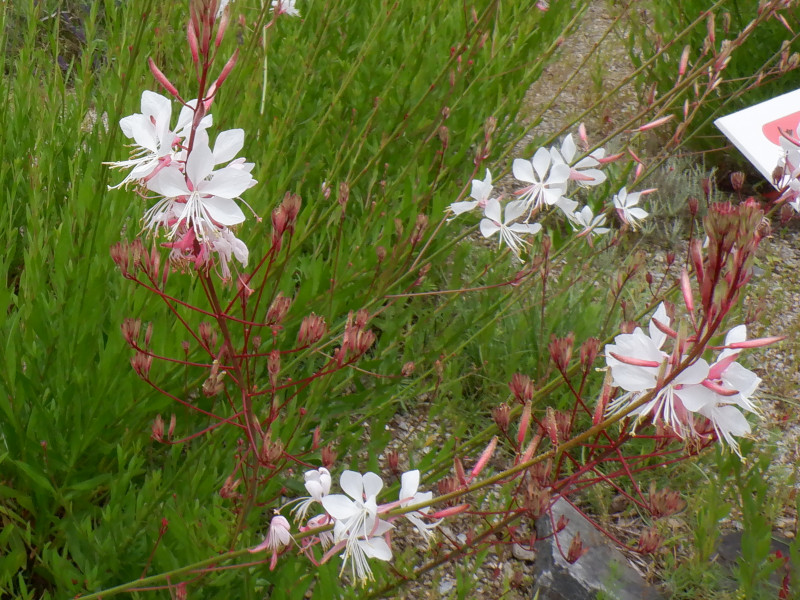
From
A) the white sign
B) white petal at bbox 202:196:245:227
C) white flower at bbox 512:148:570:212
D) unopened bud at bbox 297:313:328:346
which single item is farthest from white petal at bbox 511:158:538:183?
white petal at bbox 202:196:245:227

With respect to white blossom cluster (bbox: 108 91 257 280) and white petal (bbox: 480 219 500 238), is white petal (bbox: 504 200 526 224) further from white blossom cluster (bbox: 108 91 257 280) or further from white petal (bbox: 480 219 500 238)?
white blossom cluster (bbox: 108 91 257 280)

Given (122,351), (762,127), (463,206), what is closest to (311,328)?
(122,351)

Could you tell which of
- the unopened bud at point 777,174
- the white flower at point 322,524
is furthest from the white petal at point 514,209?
the white flower at point 322,524

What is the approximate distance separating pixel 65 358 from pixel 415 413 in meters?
1.05

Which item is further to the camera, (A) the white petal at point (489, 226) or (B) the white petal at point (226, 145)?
(A) the white petal at point (489, 226)

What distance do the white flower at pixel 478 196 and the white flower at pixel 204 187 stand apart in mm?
854

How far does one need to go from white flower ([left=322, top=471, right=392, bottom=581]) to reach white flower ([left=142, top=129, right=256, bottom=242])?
348 mm

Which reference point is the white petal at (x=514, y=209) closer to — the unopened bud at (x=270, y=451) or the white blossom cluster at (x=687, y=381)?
the white blossom cluster at (x=687, y=381)

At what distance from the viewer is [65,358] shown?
153 centimetres

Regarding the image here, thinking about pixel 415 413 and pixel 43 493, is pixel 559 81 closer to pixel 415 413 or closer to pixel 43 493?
pixel 415 413

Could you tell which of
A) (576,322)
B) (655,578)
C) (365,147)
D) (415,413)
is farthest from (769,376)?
(365,147)

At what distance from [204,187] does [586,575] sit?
133cm

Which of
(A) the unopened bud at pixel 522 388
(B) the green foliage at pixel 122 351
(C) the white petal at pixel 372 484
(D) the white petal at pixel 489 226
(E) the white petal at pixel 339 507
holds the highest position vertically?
(A) the unopened bud at pixel 522 388

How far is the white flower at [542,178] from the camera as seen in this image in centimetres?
167
